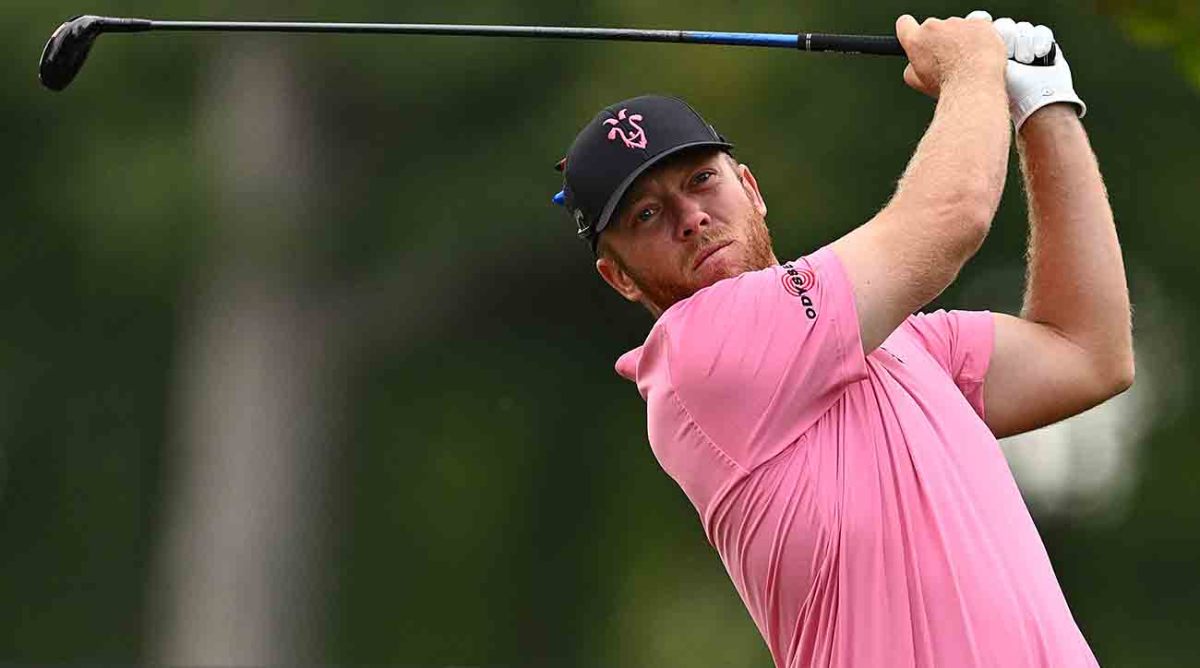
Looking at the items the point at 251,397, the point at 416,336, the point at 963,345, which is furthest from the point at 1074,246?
the point at 416,336

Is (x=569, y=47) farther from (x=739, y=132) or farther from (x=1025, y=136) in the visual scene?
(x=1025, y=136)

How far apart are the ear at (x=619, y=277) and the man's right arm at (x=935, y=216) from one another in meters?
0.62

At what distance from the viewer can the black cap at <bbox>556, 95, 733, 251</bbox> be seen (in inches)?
163

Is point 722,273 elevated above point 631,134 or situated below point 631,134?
below

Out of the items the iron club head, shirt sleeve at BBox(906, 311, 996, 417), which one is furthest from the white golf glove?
the iron club head

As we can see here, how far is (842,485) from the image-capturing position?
3740mm

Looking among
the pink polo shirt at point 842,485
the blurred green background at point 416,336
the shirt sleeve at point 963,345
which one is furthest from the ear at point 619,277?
the blurred green background at point 416,336

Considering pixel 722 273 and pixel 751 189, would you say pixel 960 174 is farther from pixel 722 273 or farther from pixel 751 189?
pixel 751 189

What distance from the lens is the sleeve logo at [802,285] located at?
376cm

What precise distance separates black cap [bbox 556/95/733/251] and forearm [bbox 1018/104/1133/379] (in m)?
0.59

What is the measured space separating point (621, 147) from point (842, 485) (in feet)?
2.66

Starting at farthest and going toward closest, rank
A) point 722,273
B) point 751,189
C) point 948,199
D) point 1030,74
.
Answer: point 751,189, point 722,273, point 1030,74, point 948,199

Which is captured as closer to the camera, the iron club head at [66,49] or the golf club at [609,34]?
the golf club at [609,34]

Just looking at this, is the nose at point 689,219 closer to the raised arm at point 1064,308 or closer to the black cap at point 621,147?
the black cap at point 621,147
